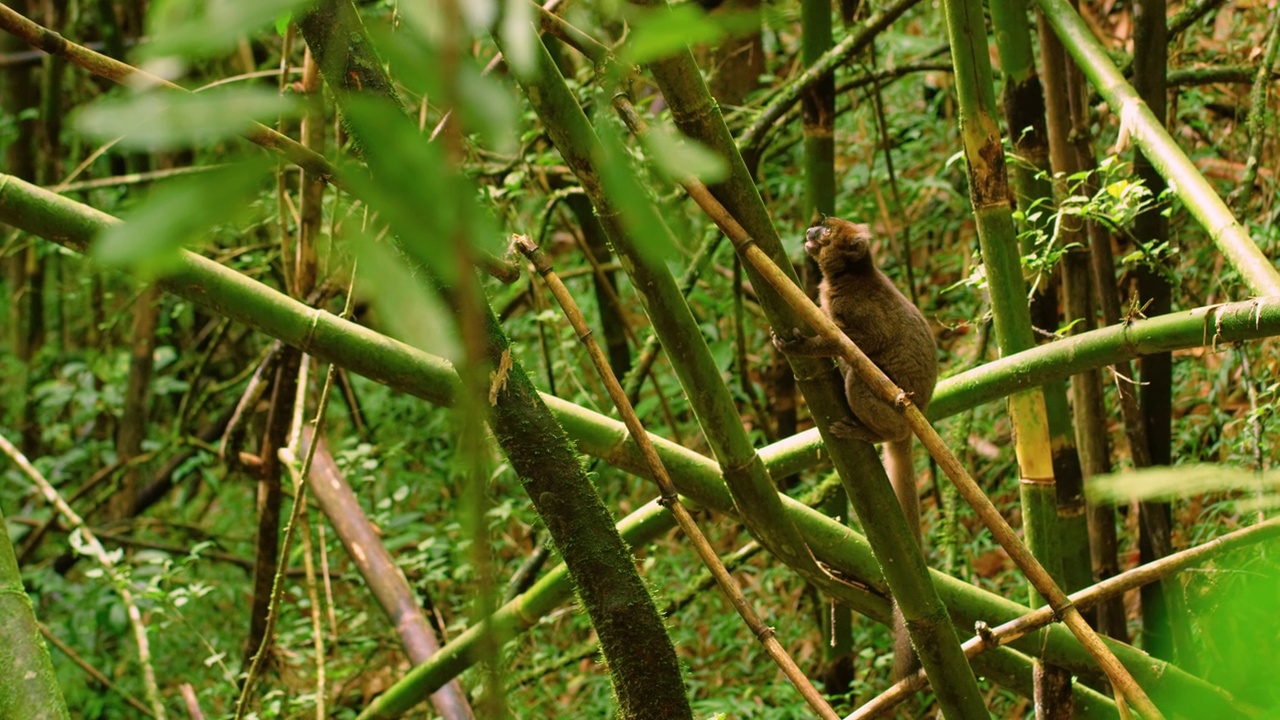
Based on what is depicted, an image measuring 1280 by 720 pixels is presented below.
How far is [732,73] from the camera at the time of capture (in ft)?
17.0

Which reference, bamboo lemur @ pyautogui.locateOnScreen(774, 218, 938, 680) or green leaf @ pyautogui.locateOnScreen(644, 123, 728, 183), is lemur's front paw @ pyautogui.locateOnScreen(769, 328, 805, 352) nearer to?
green leaf @ pyautogui.locateOnScreen(644, 123, 728, 183)

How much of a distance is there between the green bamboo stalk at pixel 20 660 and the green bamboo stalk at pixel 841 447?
3.81 feet

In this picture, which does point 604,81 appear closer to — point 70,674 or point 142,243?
point 142,243

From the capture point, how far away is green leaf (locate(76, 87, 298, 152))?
0.48 metres

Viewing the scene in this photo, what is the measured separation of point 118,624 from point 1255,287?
163 inches

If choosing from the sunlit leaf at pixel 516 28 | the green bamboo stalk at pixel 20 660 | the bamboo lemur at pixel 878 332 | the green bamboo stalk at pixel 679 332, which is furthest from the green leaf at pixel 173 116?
the bamboo lemur at pixel 878 332

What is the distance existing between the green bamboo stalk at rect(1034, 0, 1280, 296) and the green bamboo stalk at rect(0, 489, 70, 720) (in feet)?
6.46

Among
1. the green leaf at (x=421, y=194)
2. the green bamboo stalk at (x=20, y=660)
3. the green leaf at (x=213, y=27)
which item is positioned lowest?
the green bamboo stalk at (x=20, y=660)

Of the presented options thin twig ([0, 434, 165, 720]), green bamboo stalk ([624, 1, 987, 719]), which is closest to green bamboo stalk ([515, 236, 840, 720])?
green bamboo stalk ([624, 1, 987, 719])

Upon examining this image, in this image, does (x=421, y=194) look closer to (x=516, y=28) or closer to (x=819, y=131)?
(x=516, y=28)

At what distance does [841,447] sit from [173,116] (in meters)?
1.24

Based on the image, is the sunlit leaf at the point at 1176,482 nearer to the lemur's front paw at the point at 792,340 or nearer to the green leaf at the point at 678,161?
the green leaf at the point at 678,161

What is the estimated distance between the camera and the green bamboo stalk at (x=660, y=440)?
5.83ft

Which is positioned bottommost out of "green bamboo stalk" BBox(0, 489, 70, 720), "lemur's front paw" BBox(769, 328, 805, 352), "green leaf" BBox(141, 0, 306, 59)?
"green bamboo stalk" BBox(0, 489, 70, 720)
